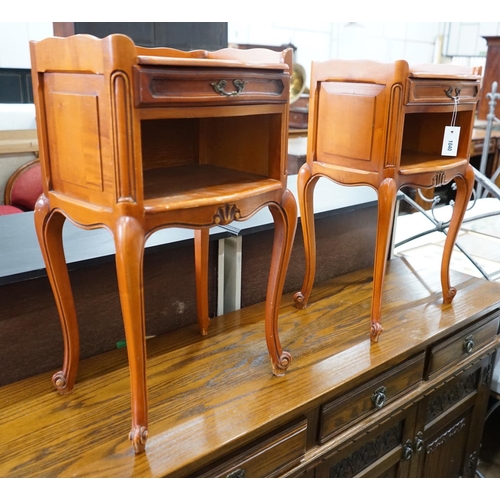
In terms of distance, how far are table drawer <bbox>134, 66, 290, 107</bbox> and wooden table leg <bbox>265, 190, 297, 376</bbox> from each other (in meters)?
0.22

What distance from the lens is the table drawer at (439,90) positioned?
1.31 m

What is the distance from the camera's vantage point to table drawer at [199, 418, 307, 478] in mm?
1075

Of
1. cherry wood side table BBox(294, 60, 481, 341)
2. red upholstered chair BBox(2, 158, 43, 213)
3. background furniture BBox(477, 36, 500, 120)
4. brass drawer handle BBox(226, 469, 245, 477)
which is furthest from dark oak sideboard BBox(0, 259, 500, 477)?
background furniture BBox(477, 36, 500, 120)

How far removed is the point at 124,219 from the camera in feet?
2.94

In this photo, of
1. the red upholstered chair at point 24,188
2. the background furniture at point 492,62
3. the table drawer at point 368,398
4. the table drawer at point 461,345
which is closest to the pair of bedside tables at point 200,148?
the table drawer at point 368,398

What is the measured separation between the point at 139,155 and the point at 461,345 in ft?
3.96

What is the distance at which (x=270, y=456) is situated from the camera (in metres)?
1.15

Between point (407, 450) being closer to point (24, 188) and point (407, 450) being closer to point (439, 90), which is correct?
point (439, 90)

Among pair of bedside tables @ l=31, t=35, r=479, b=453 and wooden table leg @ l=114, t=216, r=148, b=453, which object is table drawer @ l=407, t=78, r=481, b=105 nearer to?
pair of bedside tables @ l=31, t=35, r=479, b=453

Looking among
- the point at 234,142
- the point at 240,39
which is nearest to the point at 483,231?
the point at 234,142

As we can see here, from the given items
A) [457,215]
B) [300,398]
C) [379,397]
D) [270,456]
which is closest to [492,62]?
[457,215]

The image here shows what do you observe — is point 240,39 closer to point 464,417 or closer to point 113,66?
point 464,417

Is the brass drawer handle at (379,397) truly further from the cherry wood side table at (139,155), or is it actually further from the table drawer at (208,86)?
the table drawer at (208,86)

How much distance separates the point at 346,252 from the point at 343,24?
479cm
